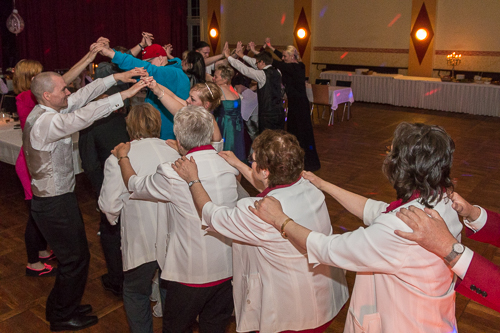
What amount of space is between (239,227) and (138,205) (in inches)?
32.0

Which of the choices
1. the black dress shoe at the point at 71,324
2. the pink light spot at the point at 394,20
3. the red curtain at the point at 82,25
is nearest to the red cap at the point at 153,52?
the black dress shoe at the point at 71,324

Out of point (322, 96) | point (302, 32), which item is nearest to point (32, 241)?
point (322, 96)

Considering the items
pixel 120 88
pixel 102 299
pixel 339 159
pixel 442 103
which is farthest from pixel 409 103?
pixel 102 299

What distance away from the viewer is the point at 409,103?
969cm

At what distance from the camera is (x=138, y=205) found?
2.10m

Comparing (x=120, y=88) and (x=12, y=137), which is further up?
(x=120, y=88)

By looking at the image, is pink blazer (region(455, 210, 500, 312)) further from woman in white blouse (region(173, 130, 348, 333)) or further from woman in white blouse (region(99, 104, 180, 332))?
woman in white blouse (region(99, 104, 180, 332))

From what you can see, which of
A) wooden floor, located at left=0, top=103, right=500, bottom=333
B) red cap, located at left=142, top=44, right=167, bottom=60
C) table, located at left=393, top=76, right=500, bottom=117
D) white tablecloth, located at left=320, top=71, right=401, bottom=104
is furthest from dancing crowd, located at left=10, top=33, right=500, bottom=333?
white tablecloth, located at left=320, top=71, right=401, bottom=104

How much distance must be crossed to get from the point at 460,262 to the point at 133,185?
127 cm

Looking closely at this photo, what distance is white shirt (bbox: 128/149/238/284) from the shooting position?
171cm

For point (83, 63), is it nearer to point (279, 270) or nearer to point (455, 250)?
point (279, 270)

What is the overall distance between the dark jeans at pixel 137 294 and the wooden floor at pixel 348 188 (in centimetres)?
33

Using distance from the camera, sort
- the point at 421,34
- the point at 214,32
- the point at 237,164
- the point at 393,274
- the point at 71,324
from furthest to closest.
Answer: the point at 214,32, the point at 421,34, the point at 71,324, the point at 237,164, the point at 393,274

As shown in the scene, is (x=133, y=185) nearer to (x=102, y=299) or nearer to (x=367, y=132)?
(x=102, y=299)
